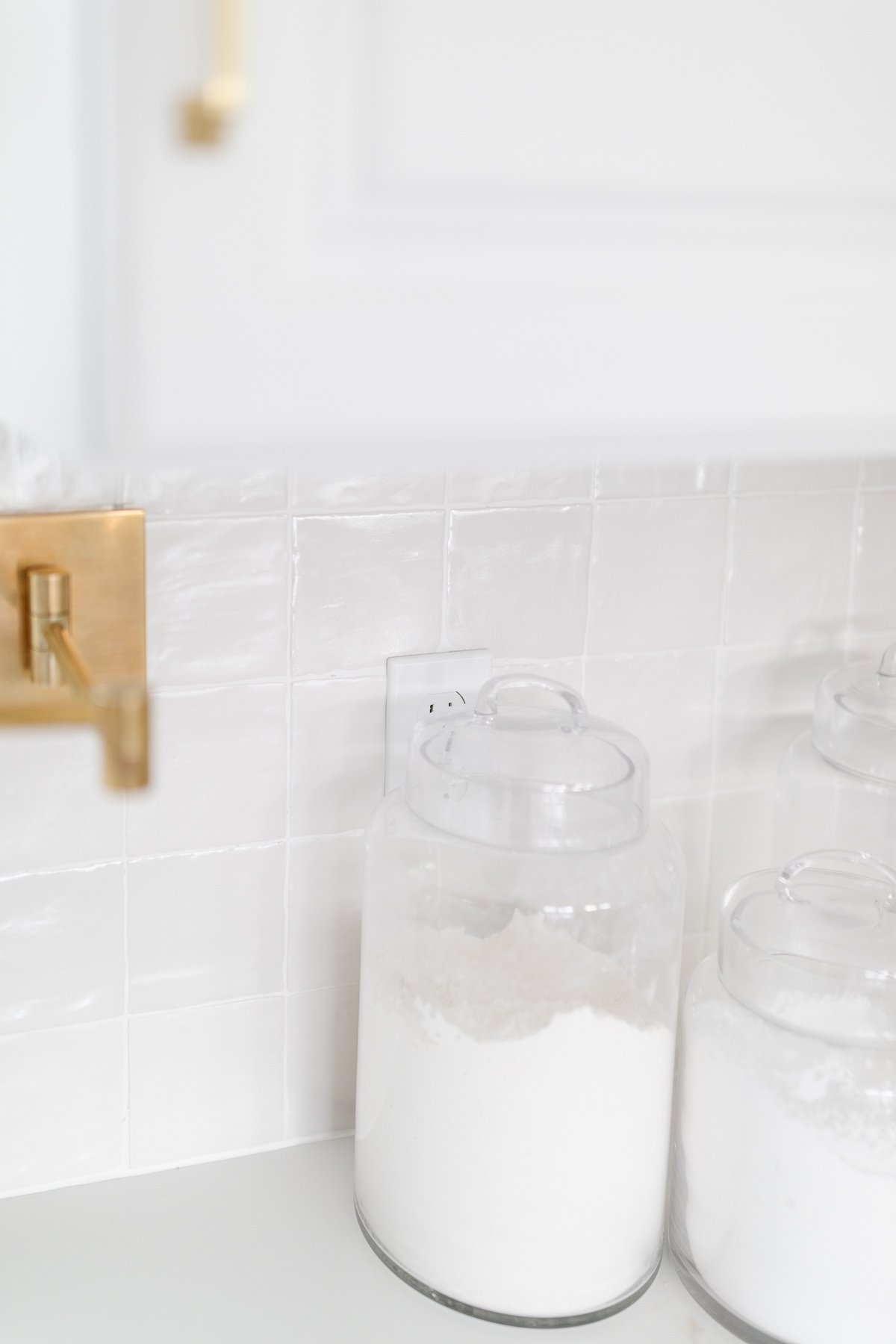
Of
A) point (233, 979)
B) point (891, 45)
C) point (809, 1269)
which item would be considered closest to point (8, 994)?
point (233, 979)

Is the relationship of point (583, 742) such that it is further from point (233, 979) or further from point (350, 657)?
point (233, 979)

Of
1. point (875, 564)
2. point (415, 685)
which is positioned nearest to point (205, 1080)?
point (415, 685)

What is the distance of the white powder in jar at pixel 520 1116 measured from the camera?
80 centimetres

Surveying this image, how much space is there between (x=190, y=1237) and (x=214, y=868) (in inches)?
9.5

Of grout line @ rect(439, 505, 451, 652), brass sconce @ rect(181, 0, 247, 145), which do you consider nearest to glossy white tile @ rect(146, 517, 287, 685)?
grout line @ rect(439, 505, 451, 652)

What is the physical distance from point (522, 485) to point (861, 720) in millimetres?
296

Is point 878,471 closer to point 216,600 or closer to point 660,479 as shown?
point 660,479

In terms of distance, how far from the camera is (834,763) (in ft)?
3.34

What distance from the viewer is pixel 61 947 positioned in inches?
35.7

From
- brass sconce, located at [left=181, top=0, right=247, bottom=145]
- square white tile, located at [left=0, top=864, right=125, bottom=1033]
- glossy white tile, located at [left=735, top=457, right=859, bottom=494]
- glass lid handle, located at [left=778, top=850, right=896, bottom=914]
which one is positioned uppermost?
brass sconce, located at [left=181, top=0, right=247, bottom=145]

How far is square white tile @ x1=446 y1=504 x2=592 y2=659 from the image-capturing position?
944 mm

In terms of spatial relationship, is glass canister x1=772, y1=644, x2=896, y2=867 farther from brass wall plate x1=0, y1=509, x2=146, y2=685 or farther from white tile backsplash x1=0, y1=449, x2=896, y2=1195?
brass wall plate x1=0, y1=509, x2=146, y2=685

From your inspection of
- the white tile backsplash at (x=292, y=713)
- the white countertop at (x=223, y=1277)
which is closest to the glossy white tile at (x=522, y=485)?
the white tile backsplash at (x=292, y=713)

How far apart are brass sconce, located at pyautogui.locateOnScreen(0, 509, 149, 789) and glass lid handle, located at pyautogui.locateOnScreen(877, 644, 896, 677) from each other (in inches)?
20.7
